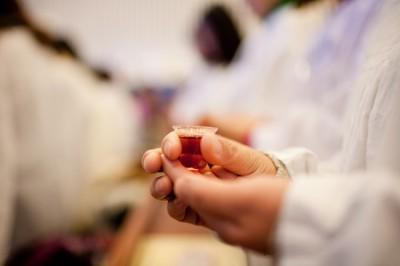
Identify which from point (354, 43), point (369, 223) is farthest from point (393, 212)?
point (354, 43)

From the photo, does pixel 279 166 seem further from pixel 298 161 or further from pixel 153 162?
pixel 153 162

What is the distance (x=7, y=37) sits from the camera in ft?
3.62

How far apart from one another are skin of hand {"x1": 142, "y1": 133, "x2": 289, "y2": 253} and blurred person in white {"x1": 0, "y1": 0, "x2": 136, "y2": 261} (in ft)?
1.93

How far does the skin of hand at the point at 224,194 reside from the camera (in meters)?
0.32

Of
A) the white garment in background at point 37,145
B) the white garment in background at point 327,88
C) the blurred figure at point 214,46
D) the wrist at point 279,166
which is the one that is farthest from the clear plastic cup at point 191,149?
the blurred figure at point 214,46

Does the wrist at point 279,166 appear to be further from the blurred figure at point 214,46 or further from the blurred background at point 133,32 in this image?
the blurred background at point 133,32

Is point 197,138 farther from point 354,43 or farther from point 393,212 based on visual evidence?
point 354,43

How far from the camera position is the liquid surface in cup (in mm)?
438

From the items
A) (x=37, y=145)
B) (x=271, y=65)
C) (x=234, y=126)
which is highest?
(x=271, y=65)

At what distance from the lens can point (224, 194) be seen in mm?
329

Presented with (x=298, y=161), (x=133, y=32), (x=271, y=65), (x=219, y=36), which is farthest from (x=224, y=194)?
(x=133, y=32)

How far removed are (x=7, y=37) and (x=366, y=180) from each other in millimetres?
1114

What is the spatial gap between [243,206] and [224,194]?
0.02 metres

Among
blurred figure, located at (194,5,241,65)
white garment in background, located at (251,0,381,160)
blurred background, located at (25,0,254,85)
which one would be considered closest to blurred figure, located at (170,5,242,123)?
blurred figure, located at (194,5,241,65)
